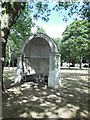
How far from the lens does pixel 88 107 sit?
805cm

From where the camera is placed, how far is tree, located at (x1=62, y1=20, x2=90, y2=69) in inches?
1193

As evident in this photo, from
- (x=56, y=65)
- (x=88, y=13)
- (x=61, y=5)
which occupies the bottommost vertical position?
(x=56, y=65)

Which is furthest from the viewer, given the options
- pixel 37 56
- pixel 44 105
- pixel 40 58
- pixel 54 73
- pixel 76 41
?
pixel 76 41

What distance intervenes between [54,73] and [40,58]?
9.87 feet

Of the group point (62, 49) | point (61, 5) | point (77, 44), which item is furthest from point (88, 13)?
point (62, 49)

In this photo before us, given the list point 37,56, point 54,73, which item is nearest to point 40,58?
point 37,56

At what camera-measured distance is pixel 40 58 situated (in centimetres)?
1570

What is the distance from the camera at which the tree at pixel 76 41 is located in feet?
99.4

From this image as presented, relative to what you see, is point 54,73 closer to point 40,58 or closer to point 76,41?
point 40,58

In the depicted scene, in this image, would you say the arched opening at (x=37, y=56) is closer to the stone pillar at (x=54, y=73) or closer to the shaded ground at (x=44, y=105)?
the stone pillar at (x=54, y=73)

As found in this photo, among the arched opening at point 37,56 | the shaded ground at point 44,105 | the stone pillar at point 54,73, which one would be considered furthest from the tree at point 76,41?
the shaded ground at point 44,105

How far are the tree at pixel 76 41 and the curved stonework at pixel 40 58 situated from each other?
1514 centimetres

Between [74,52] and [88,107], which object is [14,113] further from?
[74,52]

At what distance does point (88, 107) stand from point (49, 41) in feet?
20.6
